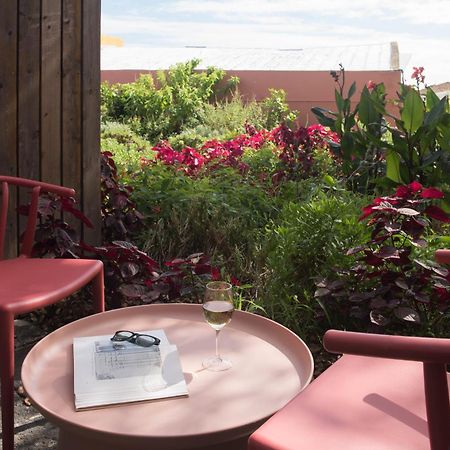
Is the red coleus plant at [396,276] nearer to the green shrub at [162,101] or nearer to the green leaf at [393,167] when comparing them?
the green leaf at [393,167]

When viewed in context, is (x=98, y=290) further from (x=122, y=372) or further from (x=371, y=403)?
(x=371, y=403)

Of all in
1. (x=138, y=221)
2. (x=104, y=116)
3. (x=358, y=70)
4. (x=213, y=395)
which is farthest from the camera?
(x=358, y=70)

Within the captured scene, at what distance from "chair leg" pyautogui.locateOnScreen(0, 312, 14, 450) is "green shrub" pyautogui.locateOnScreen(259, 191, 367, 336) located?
1.28 metres

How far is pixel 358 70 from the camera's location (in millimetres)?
12188

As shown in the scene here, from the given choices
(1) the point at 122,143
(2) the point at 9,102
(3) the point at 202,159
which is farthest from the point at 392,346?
(1) the point at 122,143

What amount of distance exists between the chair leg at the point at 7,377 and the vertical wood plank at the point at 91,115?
1449 mm

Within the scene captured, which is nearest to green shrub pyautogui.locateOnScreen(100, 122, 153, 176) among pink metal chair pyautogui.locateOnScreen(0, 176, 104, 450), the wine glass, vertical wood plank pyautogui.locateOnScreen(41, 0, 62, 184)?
vertical wood plank pyautogui.locateOnScreen(41, 0, 62, 184)

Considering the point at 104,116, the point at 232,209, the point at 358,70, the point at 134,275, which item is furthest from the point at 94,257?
the point at 358,70

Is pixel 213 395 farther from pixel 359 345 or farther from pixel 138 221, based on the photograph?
pixel 138 221

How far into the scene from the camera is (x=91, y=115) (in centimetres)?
350

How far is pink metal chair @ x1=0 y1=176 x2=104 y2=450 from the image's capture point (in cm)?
214

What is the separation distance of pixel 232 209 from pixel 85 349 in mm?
2143

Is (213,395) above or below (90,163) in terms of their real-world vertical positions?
below

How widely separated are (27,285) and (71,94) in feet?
4.34
